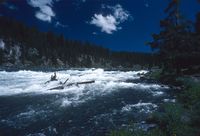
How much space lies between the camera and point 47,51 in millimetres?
107500

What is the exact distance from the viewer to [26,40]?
98.4 metres

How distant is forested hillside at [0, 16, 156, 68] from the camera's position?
88.4m

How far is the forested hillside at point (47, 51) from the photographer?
8844 centimetres

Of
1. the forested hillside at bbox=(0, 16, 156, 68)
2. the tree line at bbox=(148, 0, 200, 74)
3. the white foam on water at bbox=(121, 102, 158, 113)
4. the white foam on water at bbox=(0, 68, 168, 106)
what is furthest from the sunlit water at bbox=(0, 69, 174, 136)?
the forested hillside at bbox=(0, 16, 156, 68)

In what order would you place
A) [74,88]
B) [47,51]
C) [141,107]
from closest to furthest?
[141,107] < [74,88] < [47,51]

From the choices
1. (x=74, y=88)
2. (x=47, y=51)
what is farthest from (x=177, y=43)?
(x=47, y=51)

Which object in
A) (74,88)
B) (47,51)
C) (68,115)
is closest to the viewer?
(68,115)

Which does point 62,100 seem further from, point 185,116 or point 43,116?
point 185,116

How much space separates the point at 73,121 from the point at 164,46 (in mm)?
18400

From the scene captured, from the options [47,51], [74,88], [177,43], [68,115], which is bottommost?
[68,115]

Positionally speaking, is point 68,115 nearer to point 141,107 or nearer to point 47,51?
point 141,107

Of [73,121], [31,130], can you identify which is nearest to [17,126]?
[31,130]

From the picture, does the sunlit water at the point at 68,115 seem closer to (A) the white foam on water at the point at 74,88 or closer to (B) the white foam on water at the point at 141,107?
(B) the white foam on water at the point at 141,107

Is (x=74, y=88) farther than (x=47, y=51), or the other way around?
(x=47, y=51)
